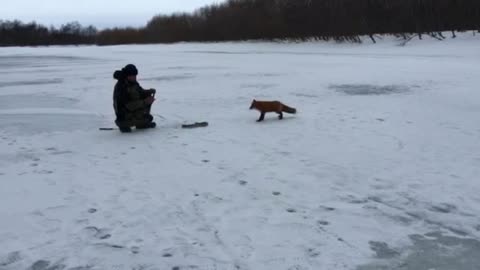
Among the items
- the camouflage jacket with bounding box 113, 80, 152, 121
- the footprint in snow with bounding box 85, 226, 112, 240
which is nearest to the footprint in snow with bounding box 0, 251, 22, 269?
the footprint in snow with bounding box 85, 226, 112, 240

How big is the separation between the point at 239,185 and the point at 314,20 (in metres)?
46.6

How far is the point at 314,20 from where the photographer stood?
5000 cm

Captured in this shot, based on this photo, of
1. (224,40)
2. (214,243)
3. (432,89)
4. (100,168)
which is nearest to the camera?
(214,243)

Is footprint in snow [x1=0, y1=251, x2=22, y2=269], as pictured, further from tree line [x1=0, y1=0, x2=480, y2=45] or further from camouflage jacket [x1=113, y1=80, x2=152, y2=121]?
tree line [x1=0, y1=0, x2=480, y2=45]

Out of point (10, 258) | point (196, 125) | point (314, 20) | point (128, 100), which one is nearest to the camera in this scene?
point (10, 258)

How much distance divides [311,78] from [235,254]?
42.9 feet

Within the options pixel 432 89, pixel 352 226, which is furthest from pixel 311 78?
pixel 352 226

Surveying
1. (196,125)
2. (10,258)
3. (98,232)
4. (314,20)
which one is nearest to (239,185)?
(98,232)

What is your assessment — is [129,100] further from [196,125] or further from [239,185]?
[239,185]

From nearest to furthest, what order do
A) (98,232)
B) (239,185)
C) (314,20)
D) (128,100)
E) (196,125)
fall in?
(98,232) → (239,185) → (128,100) → (196,125) → (314,20)

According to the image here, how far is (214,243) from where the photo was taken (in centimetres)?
386

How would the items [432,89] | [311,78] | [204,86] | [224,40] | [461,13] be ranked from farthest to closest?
[224,40] → [461,13] → [311,78] → [204,86] → [432,89]

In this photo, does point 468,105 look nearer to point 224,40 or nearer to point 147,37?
point 224,40

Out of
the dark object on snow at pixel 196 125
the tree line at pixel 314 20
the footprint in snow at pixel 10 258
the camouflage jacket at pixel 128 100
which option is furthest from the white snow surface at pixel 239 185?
the tree line at pixel 314 20
